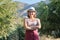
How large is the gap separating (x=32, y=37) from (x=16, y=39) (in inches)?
233

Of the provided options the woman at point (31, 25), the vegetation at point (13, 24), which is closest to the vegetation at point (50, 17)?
the vegetation at point (13, 24)

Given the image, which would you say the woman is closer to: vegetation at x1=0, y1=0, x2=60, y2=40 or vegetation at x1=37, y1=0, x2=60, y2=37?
vegetation at x1=0, y1=0, x2=60, y2=40

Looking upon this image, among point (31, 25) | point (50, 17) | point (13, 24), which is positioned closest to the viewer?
point (31, 25)

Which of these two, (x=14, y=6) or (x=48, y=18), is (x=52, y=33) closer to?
(x=48, y=18)

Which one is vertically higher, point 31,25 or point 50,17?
point 31,25

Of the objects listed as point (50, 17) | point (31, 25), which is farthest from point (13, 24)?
point (31, 25)

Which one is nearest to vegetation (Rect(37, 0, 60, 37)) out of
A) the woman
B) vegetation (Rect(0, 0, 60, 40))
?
vegetation (Rect(0, 0, 60, 40))

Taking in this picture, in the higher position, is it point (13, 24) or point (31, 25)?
point (31, 25)

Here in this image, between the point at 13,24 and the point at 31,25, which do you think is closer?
the point at 31,25

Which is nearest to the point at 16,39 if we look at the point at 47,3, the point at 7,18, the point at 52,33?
the point at 7,18

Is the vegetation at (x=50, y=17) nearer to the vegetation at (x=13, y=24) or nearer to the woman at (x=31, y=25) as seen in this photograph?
the vegetation at (x=13, y=24)

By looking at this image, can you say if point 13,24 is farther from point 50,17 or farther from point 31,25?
point 31,25

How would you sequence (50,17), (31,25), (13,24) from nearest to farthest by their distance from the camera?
(31,25) → (13,24) → (50,17)

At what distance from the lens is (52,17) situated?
1678cm
